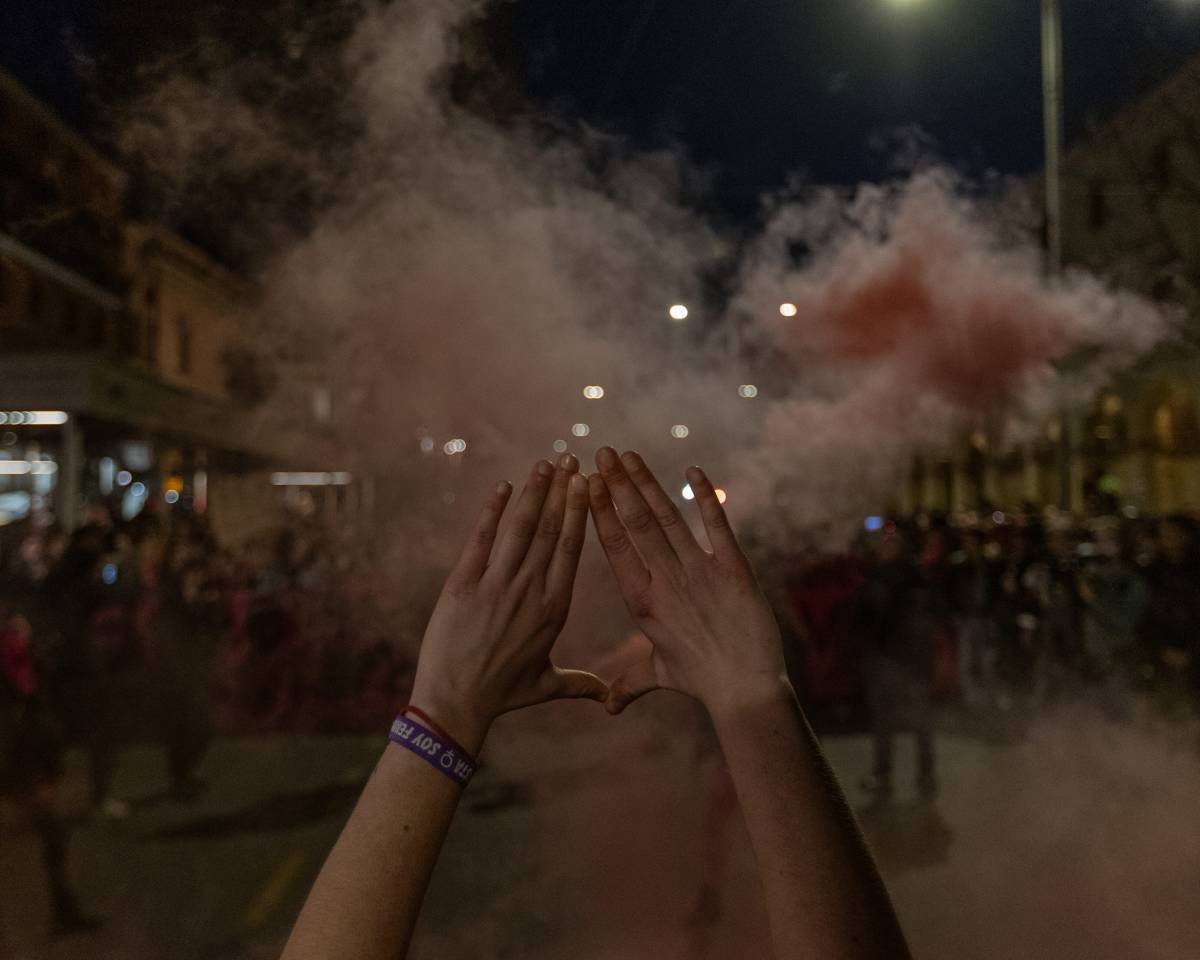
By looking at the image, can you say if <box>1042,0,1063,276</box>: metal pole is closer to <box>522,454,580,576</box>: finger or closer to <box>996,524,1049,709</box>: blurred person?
<box>996,524,1049,709</box>: blurred person

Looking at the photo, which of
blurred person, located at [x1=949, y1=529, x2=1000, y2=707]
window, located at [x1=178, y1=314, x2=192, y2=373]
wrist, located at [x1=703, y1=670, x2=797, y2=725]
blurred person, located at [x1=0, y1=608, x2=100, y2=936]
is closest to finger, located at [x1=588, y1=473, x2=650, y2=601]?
wrist, located at [x1=703, y1=670, x2=797, y2=725]

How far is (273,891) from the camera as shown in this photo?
3945mm

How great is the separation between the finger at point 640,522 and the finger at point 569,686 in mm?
133

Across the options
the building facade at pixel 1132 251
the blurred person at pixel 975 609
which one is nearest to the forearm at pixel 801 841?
the building facade at pixel 1132 251

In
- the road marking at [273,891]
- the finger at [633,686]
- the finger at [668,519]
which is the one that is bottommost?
the road marking at [273,891]

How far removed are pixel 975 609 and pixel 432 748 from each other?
25.2ft

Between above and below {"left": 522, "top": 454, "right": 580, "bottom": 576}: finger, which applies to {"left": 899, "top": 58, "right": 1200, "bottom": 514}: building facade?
above

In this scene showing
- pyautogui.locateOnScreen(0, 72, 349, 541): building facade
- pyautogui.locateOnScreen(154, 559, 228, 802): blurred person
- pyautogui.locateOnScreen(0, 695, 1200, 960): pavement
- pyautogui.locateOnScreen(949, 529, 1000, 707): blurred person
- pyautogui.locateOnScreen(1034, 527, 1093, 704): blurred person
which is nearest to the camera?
pyautogui.locateOnScreen(0, 695, 1200, 960): pavement

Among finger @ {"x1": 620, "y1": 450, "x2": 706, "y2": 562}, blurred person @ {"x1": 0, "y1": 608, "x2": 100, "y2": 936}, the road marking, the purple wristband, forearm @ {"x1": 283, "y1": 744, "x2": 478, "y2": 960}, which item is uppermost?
finger @ {"x1": 620, "y1": 450, "x2": 706, "y2": 562}

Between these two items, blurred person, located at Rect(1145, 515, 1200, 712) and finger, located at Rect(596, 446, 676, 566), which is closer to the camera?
finger, located at Rect(596, 446, 676, 566)

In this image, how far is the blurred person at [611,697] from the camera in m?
0.75

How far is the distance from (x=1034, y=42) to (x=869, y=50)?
1291 mm

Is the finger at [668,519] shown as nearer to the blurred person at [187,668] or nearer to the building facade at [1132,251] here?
the building facade at [1132,251]

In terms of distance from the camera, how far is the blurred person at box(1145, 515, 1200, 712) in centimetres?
595
